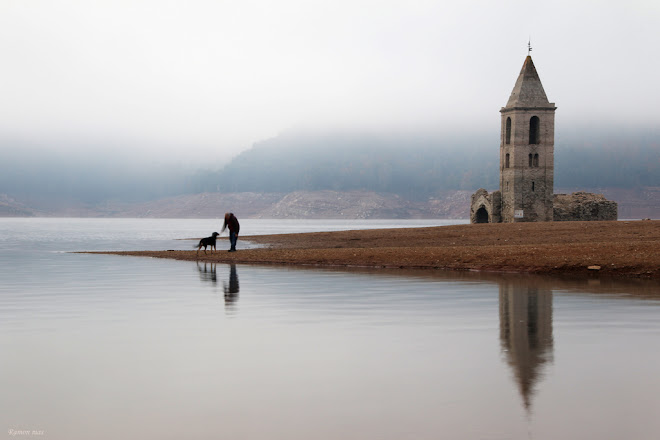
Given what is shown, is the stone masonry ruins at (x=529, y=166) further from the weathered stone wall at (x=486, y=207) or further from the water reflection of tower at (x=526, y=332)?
the water reflection of tower at (x=526, y=332)

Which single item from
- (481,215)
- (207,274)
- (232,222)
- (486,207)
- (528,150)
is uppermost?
(528,150)

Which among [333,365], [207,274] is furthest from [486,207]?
[333,365]

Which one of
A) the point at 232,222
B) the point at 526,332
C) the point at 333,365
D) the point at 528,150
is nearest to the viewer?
the point at 333,365

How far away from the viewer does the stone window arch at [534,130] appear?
321 feet

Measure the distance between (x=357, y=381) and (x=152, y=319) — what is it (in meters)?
6.69

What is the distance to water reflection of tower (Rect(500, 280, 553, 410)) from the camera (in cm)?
946

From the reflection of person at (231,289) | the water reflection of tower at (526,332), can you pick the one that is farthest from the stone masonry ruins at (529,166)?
the water reflection of tower at (526,332)

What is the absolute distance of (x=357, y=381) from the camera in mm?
9203

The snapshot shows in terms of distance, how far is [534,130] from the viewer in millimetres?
98500

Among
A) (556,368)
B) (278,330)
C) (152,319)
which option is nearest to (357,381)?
(556,368)

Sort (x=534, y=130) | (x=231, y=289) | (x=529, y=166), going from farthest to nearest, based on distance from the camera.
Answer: (x=529, y=166)
(x=534, y=130)
(x=231, y=289)

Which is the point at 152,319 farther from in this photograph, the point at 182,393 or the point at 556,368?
the point at 556,368

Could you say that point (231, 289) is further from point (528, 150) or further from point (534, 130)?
point (534, 130)

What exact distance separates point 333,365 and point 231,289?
11.4m
